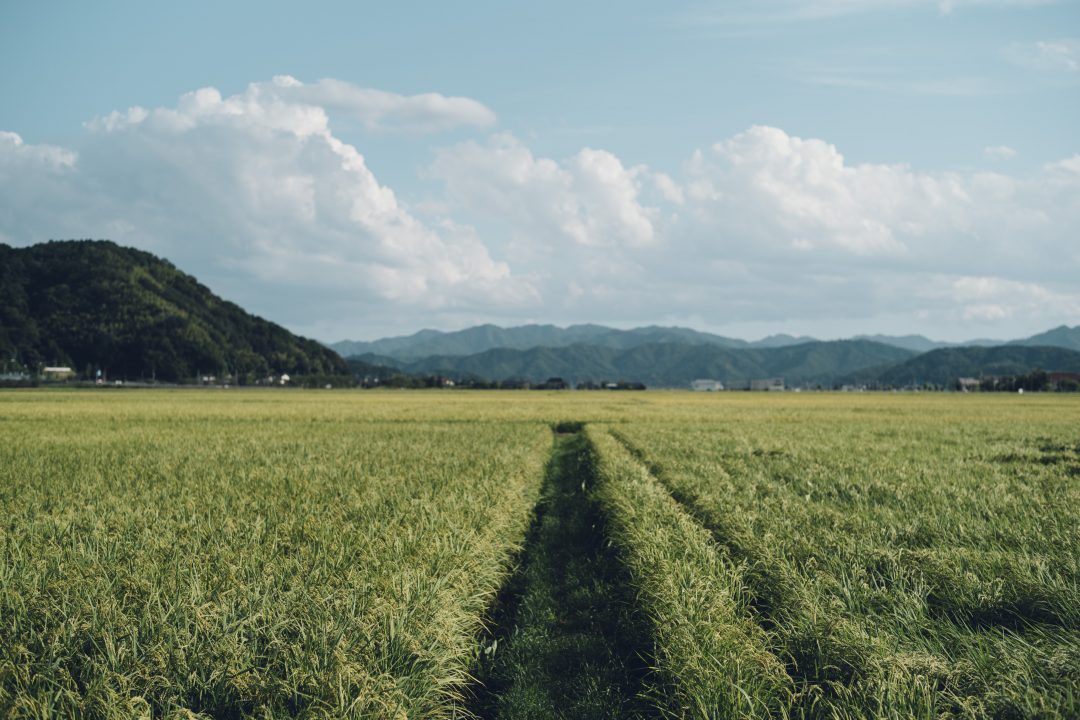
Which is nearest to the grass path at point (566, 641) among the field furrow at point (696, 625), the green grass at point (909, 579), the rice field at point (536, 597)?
the rice field at point (536, 597)

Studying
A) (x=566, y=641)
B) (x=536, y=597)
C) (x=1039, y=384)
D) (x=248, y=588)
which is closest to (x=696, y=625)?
(x=566, y=641)

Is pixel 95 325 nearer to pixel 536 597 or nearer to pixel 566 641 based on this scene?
pixel 536 597

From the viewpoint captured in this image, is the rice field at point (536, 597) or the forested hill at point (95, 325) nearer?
the rice field at point (536, 597)

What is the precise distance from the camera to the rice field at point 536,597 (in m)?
4.53

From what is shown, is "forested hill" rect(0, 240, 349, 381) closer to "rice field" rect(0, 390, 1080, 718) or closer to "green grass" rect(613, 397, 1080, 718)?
"rice field" rect(0, 390, 1080, 718)

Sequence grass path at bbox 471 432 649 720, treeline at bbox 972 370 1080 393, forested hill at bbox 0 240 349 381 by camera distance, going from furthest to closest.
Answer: forested hill at bbox 0 240 349 381 → treeline at bbox 972 370 1080 393 → grass path at bbox 471 432 649 720

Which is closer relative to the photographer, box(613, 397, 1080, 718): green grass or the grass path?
box(613, 397, 1080, 718): green grass

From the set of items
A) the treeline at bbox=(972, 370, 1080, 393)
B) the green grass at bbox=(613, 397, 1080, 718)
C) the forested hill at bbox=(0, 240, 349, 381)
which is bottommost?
the treeline at bbox=(972, 370, 1080, 393)

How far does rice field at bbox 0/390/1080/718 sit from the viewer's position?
4.53 m

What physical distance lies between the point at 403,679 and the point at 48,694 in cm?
238

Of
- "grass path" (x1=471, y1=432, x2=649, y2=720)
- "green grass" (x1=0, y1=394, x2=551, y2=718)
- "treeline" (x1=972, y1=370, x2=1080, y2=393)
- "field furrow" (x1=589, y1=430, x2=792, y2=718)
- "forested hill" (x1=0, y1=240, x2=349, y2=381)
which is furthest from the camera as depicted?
"forested hill" (x1=0, y1=240, x2=349, y2=381)

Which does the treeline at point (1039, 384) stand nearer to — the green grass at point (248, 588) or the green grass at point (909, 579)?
the green grass at point (909, 579)

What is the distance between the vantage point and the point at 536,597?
8.20 m

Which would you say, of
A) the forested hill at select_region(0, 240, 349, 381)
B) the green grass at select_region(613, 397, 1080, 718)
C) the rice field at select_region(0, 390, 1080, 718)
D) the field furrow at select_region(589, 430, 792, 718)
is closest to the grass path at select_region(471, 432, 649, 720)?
the rice field at select_region(0, 390, 1080, 718)
